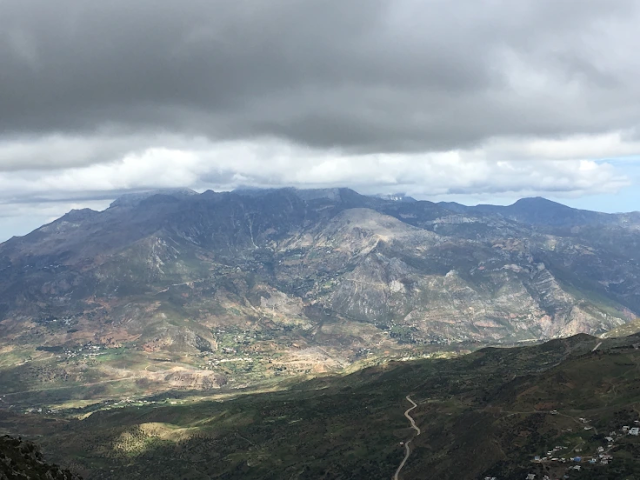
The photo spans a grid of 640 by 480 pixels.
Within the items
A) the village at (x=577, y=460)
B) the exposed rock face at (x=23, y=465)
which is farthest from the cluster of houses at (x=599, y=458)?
the exposed rock face at (x=23, y=465)

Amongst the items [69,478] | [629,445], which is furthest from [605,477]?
[69,478]

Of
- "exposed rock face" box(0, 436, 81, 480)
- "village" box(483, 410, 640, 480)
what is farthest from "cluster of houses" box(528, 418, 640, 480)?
"exposed rock face" box(0, 436, 81, 480)

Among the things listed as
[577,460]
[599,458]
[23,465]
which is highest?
[23,465]

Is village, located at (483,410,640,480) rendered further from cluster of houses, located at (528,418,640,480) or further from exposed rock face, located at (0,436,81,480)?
exposed rock face, located at (0,436,81,480)

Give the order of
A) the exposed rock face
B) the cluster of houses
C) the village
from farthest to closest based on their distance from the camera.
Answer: the cluster of houses < the village < the exposed rock face

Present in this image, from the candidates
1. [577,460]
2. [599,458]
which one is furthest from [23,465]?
[599,458]

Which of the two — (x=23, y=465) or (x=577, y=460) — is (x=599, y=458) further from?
(x=23, y=465)

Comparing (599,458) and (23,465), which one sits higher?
(23,465)

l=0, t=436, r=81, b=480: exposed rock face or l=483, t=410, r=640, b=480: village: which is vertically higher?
l=0, t=436, r=81, b=480: exposed rock face

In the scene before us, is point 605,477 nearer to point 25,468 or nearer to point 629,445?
point 629,445
